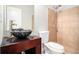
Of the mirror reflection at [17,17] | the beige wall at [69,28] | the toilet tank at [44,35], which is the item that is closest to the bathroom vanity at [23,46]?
the toilet tank at [44,35]

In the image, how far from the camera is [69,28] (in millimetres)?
1535

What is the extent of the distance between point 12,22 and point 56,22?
64 cm

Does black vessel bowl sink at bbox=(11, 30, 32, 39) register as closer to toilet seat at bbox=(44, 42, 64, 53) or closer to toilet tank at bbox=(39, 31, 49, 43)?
toilet tank at bbox=(39, 31, 49, 43)

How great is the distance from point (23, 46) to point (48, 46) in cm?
45

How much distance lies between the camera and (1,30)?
4.75 ft

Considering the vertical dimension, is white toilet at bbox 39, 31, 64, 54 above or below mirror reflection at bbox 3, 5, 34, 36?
below

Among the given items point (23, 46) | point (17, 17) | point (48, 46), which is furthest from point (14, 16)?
point (48, 46)

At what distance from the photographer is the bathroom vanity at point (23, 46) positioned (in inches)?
44.2

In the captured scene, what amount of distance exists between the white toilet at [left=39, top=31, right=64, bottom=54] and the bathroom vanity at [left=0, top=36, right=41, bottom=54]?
7cm

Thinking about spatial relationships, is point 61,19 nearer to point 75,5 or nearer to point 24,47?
point 75,5

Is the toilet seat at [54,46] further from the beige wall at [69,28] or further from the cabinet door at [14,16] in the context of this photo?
the cabinet door at [14,16]

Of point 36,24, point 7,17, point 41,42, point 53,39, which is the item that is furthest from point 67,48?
point 7,17

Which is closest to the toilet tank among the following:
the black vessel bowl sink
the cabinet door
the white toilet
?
the white toilet

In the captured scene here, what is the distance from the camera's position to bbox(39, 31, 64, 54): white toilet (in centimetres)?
149
